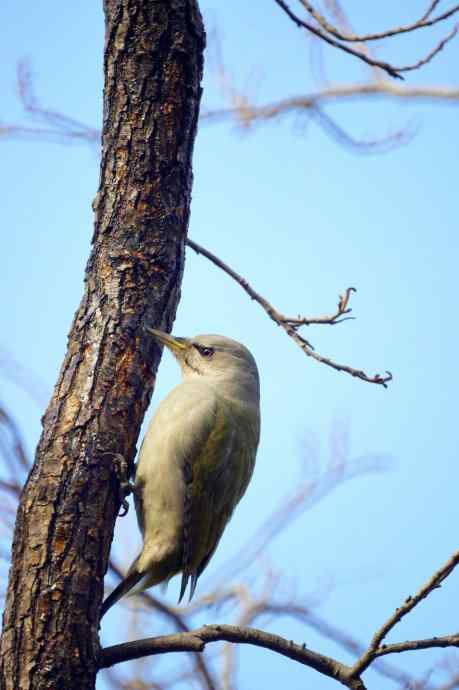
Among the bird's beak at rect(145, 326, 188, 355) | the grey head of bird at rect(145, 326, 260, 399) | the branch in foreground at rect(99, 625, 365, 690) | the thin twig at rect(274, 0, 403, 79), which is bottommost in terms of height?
the branch in foreground at rect(99, 625, 365, 690)

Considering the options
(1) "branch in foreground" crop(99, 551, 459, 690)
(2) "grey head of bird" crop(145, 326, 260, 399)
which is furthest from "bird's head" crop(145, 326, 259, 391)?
(1) "branch in foreground" crop(99, 551, 459, 690)

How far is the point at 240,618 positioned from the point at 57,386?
77.8 inches

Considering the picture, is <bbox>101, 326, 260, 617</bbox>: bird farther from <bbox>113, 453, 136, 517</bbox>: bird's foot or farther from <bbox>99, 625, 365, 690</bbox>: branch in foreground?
<bbox>99, 625, 365, 690</bbox>: branch in foreground

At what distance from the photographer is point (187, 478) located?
442 cm

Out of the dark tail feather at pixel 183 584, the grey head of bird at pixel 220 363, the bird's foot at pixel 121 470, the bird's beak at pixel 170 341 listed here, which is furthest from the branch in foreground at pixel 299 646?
the grey head of bird at pixel 220 363

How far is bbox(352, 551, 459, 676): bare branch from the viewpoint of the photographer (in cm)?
272

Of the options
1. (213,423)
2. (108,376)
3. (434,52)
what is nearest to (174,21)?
(434,52)

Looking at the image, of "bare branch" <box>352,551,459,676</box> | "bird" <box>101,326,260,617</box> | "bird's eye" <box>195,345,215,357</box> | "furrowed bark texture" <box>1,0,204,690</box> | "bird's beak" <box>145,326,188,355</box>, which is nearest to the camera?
"bare branch" <box>352,551,459,676</box>

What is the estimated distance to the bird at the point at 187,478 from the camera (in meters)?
4.34

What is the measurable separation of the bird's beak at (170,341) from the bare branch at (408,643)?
5.25 feet

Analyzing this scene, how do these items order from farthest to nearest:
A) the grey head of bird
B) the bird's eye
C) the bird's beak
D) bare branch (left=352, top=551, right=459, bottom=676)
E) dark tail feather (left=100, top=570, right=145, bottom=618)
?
the bird's eye → the grey head of bird → dark tail feather (left=100, top=570, right=145, bottom=618) → the bird's beak → bare branch (left=352, top=551, right=459, bottom=676)

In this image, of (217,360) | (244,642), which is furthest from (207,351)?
(244,642)

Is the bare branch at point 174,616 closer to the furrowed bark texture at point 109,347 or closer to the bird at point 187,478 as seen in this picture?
the bird at point 187,478

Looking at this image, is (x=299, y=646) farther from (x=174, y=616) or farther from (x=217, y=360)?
(x=217, y=360)
